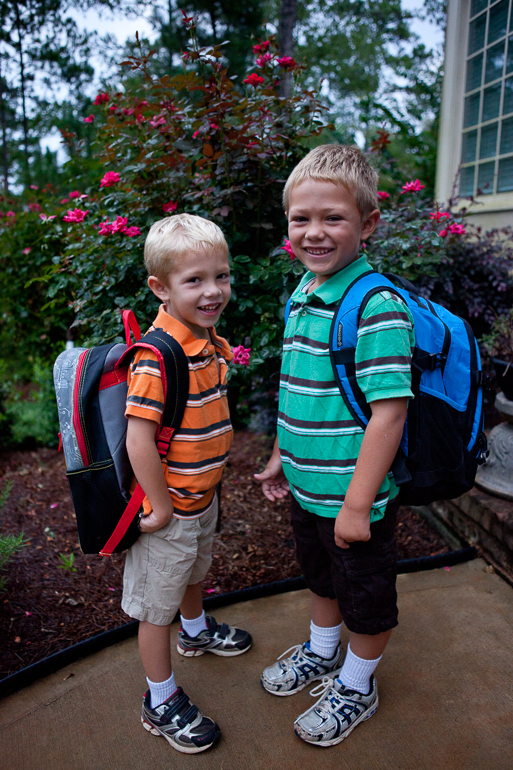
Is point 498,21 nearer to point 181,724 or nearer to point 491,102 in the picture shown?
point 491,102

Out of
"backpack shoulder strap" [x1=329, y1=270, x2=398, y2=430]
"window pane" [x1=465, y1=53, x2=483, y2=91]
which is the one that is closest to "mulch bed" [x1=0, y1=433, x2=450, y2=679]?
"backpack shoulder strap" [x1=329, y1=270, x2=398, y2=430]

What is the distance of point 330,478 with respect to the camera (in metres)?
1.41

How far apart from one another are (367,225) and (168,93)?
130 centimetres

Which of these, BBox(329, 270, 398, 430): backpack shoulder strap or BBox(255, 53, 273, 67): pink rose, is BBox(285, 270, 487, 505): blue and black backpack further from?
BBox(255, 53, 273, 67): pink rose

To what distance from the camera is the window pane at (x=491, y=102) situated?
4.11m

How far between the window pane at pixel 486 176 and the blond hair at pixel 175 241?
3.46 metres

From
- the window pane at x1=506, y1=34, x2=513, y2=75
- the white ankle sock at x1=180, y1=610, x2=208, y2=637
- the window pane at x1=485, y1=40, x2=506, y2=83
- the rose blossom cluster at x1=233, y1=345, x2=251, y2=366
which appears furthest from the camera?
the window pane at x1=485, y1=40, x2=506, y2=83

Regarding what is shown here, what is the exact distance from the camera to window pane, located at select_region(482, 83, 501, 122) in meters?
4.11

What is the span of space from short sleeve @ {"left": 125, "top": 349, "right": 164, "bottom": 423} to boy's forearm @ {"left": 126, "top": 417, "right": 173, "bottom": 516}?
30 mm

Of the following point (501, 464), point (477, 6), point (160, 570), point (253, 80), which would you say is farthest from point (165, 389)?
point (477, 6)

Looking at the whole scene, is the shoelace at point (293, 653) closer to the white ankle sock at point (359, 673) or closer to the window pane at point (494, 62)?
the white ankle sock at point (359, 673)

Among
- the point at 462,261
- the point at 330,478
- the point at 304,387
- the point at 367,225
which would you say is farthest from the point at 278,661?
the point at 462,261

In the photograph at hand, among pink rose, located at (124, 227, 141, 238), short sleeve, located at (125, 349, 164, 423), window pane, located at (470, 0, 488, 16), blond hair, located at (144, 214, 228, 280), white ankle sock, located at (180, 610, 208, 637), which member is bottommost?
white ankle sock, located at (180, 610, 208, 637)

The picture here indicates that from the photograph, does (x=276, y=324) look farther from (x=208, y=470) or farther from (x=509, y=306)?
(x=509, y=306)
